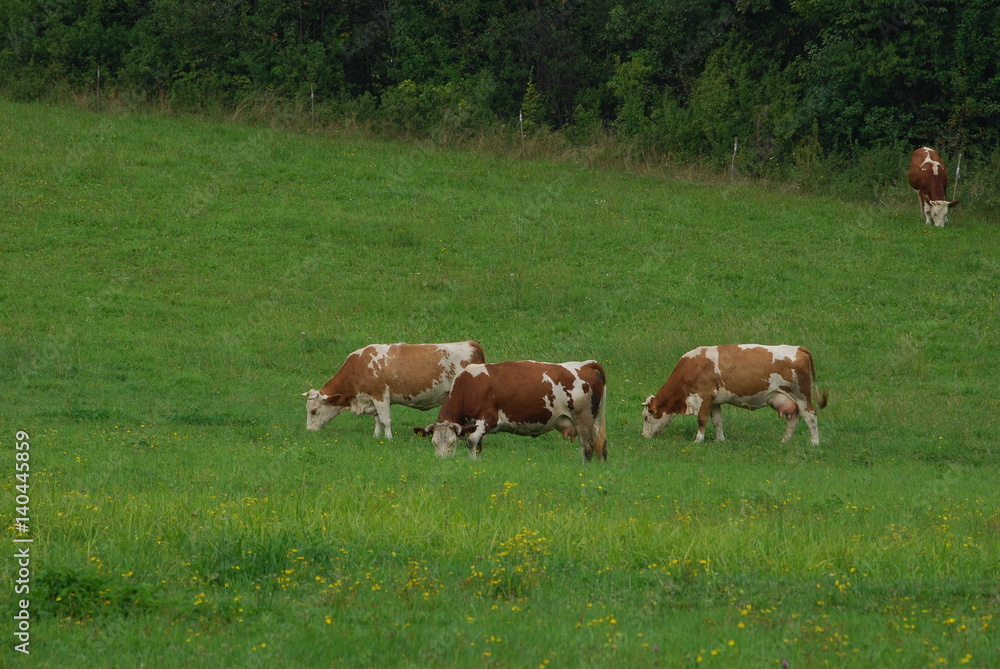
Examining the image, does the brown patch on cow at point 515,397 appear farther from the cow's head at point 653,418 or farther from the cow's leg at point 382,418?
the cow's head at point 653,418

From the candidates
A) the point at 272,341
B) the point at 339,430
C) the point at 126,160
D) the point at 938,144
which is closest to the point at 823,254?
the point at 938,144

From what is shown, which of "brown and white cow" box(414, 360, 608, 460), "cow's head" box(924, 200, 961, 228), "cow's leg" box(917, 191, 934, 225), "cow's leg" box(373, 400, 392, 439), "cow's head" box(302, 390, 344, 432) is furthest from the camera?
"cow's leg" box(917, 191, 934, 225)

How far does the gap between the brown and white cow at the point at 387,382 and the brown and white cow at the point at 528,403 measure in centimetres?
255

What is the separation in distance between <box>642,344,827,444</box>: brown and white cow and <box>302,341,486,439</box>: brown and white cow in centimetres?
352

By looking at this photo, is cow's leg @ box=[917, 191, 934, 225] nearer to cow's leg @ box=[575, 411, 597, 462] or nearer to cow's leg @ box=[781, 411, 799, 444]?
cow's leg @ box=[781, 411, 799, 444]

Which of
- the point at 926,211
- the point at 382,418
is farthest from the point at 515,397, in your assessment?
the point at 926,211

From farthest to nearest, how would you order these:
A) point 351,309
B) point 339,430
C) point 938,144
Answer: point 938,144
point 351,309
point 339,430

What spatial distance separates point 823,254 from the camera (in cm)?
3294

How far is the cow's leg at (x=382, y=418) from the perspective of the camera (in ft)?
61.3

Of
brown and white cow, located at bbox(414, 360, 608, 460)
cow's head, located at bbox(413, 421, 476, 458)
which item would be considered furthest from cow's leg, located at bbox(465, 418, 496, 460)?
cow's head, located at bbox(413, 421, 476, 458)

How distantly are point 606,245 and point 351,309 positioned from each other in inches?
360

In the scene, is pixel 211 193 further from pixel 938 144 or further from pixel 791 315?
pixel 938 144

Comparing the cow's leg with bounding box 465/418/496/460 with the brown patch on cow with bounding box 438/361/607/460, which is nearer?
the cow's leg with bounding box 465/418/496/460

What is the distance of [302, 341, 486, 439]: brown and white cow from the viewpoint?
19.0 meters
